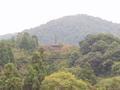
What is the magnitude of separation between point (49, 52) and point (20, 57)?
768 cm

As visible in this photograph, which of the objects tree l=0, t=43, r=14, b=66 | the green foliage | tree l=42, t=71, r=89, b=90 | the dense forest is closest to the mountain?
the dense forest

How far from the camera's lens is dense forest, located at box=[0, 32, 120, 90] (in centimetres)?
3253

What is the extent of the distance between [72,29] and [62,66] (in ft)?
298

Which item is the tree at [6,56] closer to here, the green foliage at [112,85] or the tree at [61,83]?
the tree at [61,83]

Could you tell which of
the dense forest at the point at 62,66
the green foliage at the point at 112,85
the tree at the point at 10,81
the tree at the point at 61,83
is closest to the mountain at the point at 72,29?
the dense forest at the point at 62,66

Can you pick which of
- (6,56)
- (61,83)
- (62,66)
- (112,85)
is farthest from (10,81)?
(62,66)

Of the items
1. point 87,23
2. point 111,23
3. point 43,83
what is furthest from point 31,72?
point 111,23

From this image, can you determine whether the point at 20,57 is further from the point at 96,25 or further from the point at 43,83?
the point at 96,25

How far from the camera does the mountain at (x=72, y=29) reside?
123625mm

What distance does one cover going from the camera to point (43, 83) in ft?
107

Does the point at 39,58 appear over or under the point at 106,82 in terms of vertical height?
over

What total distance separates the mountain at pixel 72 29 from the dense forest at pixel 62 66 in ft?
189

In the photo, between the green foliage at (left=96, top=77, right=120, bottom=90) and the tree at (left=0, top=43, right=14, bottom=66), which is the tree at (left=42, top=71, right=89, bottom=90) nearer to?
the green foliage at (left=96, top=77, right=120, bottom=90)

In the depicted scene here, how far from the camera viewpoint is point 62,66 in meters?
48.8
